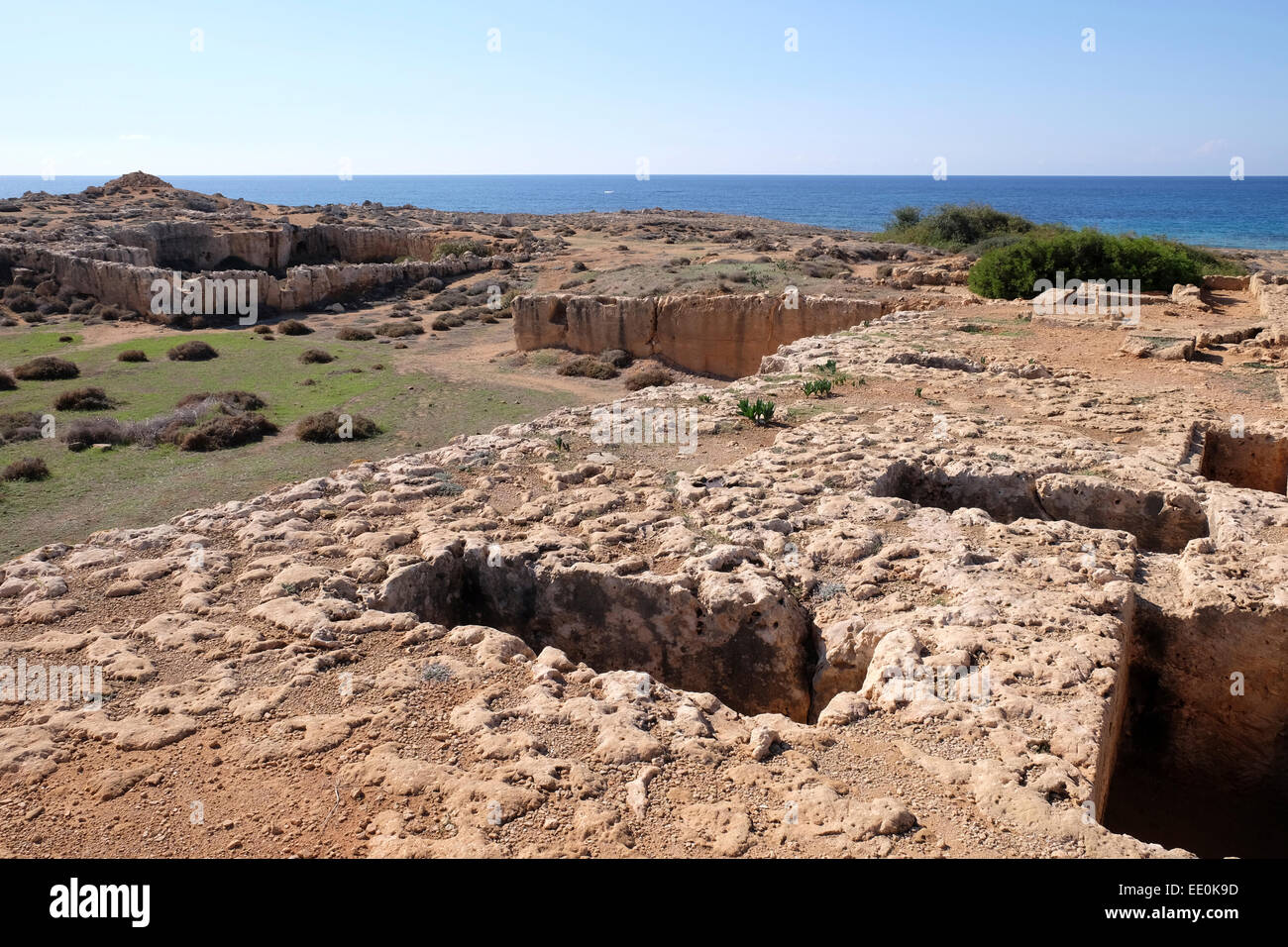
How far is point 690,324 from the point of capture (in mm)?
18938

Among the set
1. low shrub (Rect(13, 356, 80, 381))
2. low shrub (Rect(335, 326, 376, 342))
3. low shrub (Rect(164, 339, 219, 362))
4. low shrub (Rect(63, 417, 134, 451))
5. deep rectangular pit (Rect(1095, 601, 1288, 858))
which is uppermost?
low shrub (Rect(335, 326, 376, 342))

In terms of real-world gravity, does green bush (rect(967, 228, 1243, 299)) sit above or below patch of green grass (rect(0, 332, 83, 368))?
above

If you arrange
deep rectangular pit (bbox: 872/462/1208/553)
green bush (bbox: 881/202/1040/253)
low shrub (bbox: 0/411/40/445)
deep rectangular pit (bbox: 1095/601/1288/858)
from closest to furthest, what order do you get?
deep rectangular pit (bbox: 1095/601/1288/858)
deep rectangular pit (bbox: 872/462/1208/553)
low shrub (bbox: 0/411/40/445)
green bush (bbox: 881/202/1040/253)

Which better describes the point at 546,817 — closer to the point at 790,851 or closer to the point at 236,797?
the point at 790,851

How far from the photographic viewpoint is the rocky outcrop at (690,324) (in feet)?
56.9

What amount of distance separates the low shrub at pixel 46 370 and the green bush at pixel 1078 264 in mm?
20405

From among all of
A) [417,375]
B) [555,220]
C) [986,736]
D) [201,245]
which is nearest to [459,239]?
[201,245]

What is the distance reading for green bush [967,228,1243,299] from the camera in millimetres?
16250

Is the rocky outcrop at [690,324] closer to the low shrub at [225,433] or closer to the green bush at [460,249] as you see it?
the low shrub at [225,433]

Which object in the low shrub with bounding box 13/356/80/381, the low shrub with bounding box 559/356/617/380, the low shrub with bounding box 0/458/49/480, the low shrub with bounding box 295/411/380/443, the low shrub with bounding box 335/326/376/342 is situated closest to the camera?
the low shrub with bounding box 0/458/49/480

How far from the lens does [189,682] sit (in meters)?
4.19

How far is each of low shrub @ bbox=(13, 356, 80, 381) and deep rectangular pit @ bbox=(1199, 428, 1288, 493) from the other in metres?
22.4

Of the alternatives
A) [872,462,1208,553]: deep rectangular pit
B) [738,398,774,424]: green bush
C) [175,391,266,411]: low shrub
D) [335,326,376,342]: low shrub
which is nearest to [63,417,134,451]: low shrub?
[175,391,266,411]: low shrub

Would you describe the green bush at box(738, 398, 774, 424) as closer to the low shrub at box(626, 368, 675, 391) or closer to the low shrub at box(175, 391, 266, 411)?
the low shrub at box(626, 368, 675, 391)
